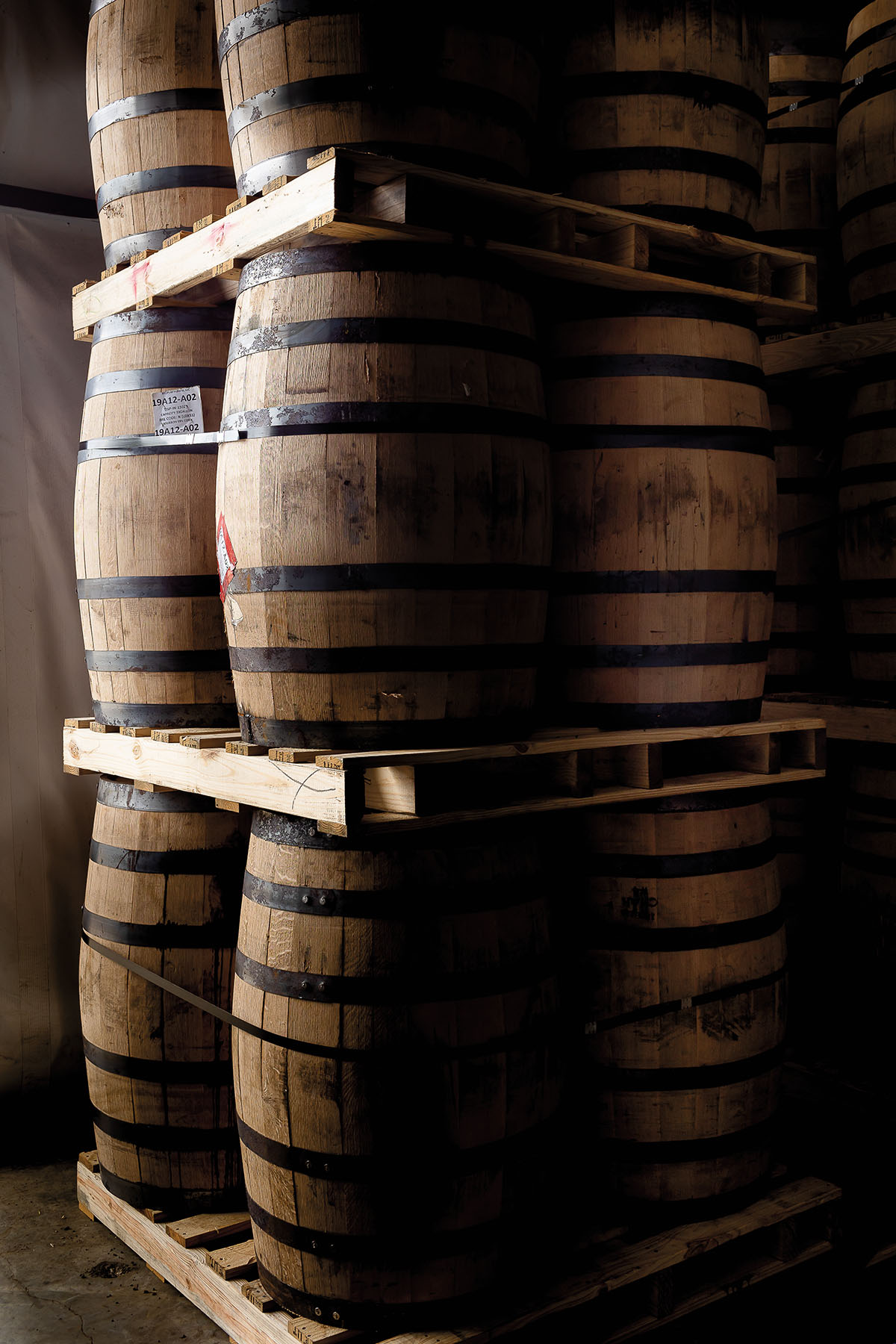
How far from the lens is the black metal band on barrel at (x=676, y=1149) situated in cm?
365

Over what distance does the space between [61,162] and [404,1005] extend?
410 cm

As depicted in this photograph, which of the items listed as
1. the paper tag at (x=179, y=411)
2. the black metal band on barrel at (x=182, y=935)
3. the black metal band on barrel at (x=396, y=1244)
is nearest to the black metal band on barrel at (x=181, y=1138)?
the black metal band on barrel at (x=182, y=935)

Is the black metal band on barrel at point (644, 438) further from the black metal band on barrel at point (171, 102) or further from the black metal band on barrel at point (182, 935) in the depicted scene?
the black metal band on barrel at point (182, 935)

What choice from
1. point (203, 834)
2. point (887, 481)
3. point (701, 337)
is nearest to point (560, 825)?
point (203, 834)

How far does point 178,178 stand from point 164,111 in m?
0.22

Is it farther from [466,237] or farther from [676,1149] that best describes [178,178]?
[676,1149]

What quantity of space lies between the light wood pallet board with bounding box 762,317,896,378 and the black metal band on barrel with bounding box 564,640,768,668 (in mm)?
1366

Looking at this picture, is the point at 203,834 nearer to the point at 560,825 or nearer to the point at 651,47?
the point at 560,825

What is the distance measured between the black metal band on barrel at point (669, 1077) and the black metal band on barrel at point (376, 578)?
1561mm

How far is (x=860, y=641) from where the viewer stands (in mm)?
4668

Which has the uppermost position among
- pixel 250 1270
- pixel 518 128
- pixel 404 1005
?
pixel 518 128

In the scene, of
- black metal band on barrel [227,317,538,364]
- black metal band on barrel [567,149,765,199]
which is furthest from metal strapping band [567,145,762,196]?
black metal band on barrel [227,317,538,364]

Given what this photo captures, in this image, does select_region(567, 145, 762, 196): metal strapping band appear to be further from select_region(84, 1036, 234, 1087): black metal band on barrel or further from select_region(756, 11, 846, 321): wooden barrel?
select_region(84, 1036, 234, 1087): black metal band on barrel

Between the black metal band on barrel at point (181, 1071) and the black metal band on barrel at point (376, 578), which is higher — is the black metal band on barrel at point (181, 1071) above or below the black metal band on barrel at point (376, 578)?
below
